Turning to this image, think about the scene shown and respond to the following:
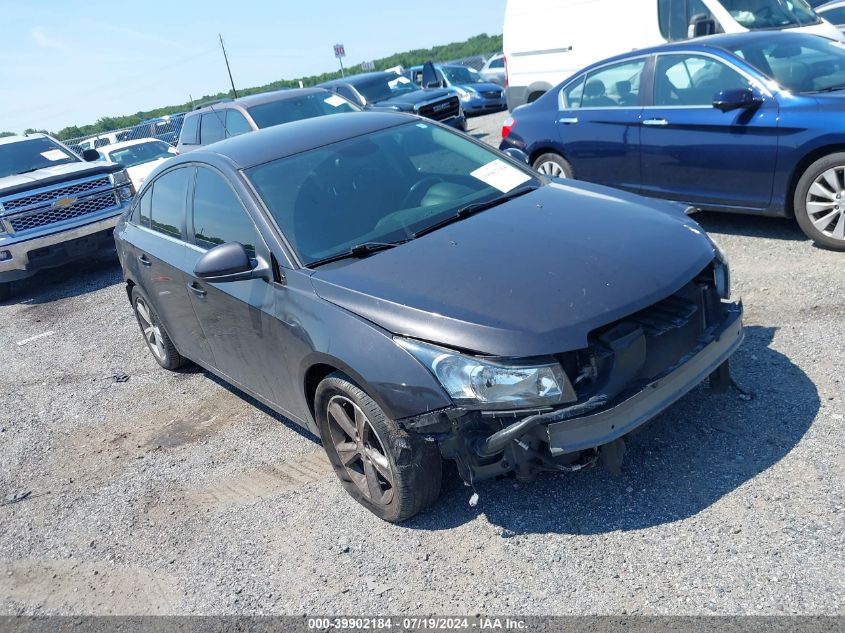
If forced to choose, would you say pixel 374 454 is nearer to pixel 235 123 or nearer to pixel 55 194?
pixel 55 194

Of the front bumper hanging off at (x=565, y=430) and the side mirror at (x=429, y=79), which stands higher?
the side mirror at (x=429, y=79)

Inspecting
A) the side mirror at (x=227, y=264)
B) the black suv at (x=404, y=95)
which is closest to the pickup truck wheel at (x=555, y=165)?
the side mirror at (x=227, y=264)

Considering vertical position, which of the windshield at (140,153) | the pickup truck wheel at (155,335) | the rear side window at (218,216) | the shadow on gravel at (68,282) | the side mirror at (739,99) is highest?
the rear side window at (218,216)

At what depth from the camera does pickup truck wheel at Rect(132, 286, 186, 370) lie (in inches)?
233

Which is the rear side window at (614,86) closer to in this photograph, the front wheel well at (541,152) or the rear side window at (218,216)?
the front wheel well at (541,152)

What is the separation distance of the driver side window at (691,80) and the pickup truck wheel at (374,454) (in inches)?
179

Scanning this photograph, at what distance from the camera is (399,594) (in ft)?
10.4

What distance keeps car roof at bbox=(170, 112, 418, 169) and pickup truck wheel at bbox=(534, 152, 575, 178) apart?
314cm

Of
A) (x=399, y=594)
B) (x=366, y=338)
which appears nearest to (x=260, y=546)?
(x=399, y=594)

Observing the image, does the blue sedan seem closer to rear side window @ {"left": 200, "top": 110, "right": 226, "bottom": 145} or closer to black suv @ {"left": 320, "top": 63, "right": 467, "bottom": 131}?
rear side window @ {"left": 200, "top": 110, "right": 226, "bottom": 145}

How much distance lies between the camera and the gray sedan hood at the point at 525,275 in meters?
3.08

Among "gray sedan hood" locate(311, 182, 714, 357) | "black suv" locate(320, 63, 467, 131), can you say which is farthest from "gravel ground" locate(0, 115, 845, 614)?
"black suv" locate(320, 63, 467, 131)

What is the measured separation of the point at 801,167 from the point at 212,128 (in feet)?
28.7

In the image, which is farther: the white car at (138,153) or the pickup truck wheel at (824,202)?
the white car at (138,153)
